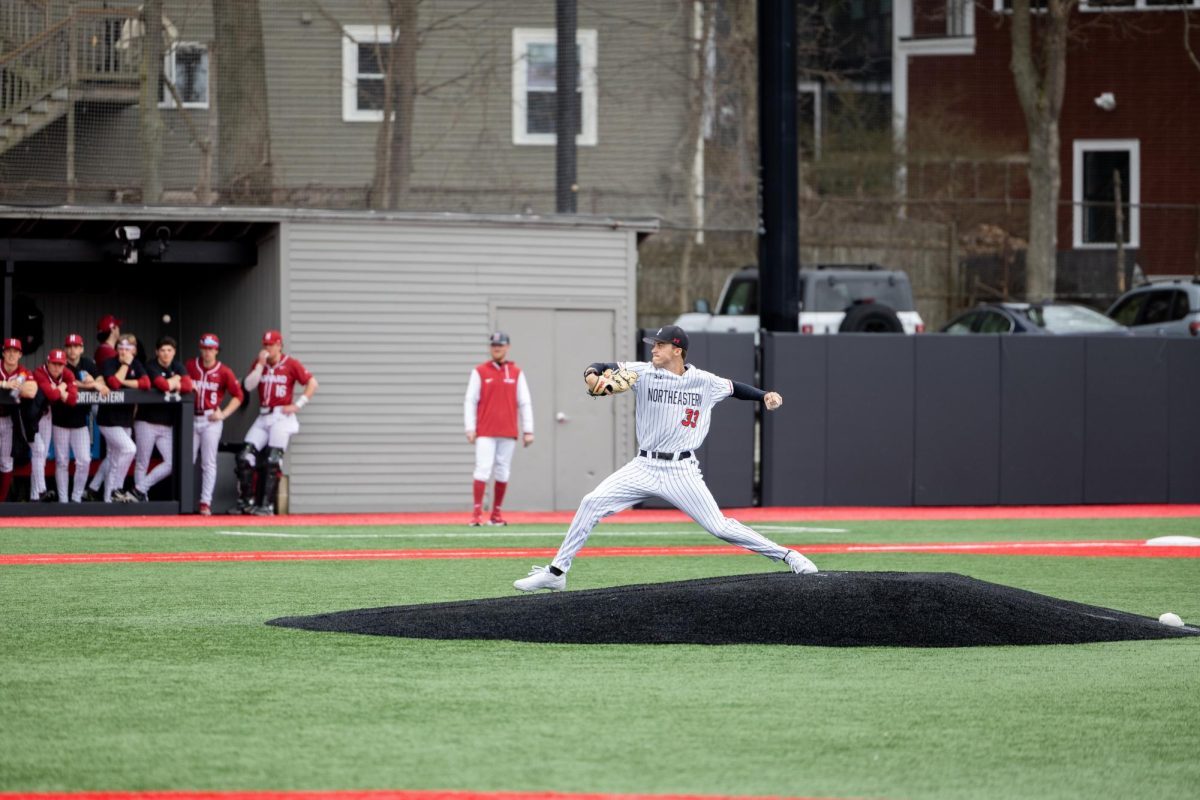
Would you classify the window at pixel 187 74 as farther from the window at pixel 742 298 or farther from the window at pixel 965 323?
the window at pixel 965 323

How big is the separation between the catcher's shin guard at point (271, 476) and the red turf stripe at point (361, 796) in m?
14.1

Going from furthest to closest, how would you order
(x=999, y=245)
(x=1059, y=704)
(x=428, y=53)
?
(x=999, y=245) < (x=428, y=53) < (x=1059, y=704)

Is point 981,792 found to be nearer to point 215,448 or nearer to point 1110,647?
point 1110,647

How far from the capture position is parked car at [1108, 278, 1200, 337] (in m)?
25.6

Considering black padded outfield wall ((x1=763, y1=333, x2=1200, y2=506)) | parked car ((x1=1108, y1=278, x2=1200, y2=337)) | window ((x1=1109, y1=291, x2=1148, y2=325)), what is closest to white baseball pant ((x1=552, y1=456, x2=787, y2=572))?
black padded outfield wall ((x1=763, y1=333, x2=1200, y2=506))

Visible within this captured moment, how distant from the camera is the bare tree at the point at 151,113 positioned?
19906 mm

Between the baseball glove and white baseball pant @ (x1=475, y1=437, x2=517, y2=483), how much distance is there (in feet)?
25.1

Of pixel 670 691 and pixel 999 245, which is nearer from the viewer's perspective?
pixel 670 691

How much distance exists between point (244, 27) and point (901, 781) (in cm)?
1664

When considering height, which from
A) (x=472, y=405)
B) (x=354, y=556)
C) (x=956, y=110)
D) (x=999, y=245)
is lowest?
(x=354, y=556)


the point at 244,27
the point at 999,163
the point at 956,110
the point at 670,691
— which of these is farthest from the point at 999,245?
the point at 670,691

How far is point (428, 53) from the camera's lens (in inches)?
823

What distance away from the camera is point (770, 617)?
9.30 meters

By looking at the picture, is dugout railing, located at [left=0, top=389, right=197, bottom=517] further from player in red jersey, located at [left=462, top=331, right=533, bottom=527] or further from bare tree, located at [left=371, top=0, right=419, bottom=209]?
bare tree, located at [left=371, top=0, right=419, bottom=209]
